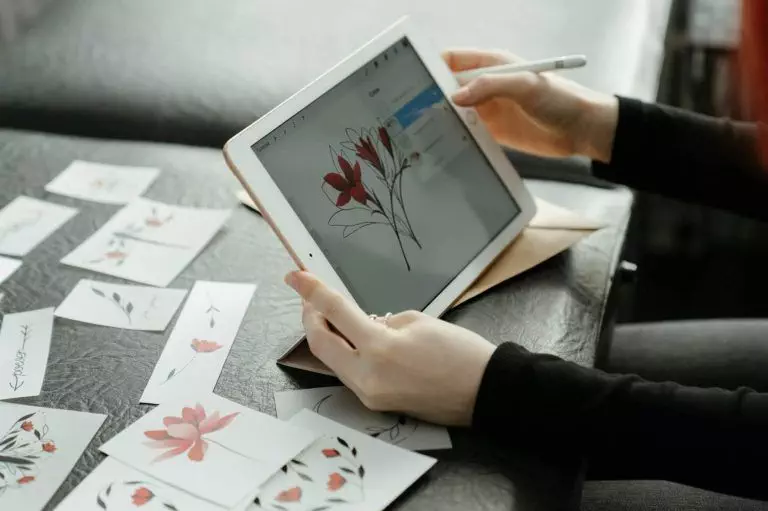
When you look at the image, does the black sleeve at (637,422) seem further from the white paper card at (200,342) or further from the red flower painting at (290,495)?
the white paper card at (200,342)

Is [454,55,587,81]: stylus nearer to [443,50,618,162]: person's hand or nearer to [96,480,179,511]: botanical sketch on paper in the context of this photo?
[443,50,618,162]: person's hand

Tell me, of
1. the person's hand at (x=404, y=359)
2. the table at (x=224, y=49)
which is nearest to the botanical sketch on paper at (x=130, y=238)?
the table at (x=224, y=49)

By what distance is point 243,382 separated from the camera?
85 cm

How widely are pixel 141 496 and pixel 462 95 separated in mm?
553

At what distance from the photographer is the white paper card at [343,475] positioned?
70 cm

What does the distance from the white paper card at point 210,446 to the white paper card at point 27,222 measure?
38 cm

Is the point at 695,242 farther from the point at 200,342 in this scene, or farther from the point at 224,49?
the point at 200,342

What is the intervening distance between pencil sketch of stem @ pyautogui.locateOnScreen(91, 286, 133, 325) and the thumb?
17.0 inches

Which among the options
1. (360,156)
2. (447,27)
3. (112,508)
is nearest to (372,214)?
(360,156)

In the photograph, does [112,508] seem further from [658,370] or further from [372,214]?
[658,370]

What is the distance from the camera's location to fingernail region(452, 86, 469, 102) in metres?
1.00

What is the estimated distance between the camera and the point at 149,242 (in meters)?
1.07

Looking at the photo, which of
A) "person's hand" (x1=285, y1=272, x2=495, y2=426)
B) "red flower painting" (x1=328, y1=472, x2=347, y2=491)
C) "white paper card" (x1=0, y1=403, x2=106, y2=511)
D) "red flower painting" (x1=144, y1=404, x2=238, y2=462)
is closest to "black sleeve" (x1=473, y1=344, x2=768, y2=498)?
"person's hand" (x1=285, y1=272, x2=495, y2=426)

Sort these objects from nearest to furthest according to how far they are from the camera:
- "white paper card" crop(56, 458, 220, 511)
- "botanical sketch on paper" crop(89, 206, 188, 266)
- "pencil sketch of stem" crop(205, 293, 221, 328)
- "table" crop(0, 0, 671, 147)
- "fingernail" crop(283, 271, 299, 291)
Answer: "white paper card" crop(56, 458, 220, 511), "fingernail" crop(283, 271, 299, 291), "pencil sketch of stem" crop(205, 293, 221, 328), "botanical sketch on paper" crop(89, 206, 188, 266), "table" crop(0, 0, 671, 147)
